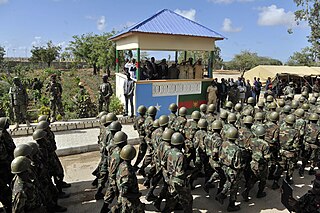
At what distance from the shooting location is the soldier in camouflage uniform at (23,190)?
350cm

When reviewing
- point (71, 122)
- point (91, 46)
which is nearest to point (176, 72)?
point (71, 122)

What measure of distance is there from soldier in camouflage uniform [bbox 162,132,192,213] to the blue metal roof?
7352 mm

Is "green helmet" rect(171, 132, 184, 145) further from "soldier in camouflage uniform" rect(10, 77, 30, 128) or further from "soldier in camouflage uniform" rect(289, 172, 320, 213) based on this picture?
"soldier in camouflage uniform" rect(10, 77, 30, 128)

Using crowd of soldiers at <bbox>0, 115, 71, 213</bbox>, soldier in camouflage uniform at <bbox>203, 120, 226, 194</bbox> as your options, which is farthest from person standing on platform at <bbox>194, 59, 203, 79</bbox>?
crowd of soldiers at <bbox>0, 115, 71, 213</bbox>

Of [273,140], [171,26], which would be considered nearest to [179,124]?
[273,140]

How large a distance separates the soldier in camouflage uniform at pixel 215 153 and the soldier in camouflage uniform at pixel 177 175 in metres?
1.09

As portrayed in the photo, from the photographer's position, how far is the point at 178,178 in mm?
4410

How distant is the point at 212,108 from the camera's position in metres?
7.50

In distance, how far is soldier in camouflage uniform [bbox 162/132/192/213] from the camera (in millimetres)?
4414

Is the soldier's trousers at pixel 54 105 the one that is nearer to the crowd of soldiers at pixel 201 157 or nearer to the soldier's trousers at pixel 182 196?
the crowd of soldiers at pixel 201 157

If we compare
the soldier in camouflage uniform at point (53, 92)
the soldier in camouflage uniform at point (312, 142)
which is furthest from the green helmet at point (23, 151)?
the soldier in camouflage uniform at point (53, 92)

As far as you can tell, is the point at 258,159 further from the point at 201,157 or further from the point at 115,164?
the point at 115,164

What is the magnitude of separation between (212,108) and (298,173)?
290cm

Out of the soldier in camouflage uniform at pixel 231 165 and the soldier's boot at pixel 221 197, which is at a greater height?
the soldier in camouflage uniform at pixel 231 165
